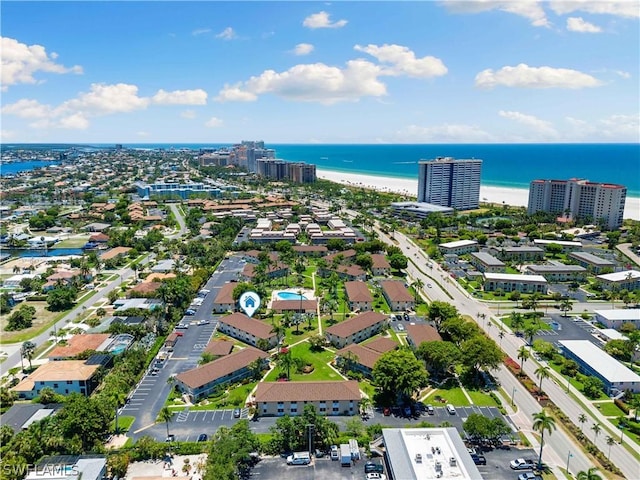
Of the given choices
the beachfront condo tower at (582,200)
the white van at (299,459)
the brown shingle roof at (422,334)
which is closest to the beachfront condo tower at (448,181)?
the beachfront condo tower at (582,200)

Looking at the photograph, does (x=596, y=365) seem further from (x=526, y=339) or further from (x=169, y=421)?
(x=169, y=421)

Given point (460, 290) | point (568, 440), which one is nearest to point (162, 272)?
point (460, 290)

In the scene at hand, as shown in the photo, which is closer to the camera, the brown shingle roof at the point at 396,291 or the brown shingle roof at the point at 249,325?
the brown shingle roof at the point at 249,325

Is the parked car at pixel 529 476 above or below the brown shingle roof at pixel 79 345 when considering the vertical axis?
below

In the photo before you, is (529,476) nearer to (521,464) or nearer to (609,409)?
(521,464)

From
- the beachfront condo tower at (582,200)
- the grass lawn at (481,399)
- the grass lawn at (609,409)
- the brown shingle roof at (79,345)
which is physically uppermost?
the beachfront condo tower at (582,200)

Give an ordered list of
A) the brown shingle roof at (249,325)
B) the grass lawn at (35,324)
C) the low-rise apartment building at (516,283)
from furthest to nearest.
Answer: the low-rise apartment building at (516,283)
the grass lawn at (35,324)
the brown shingle roof at (249,325)

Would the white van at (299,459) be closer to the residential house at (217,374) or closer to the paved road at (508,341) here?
the residential house at (217,374)

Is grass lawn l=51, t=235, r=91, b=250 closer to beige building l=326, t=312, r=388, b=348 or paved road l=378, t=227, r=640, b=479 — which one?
paved road l=378, t=227, r=640, b=479
